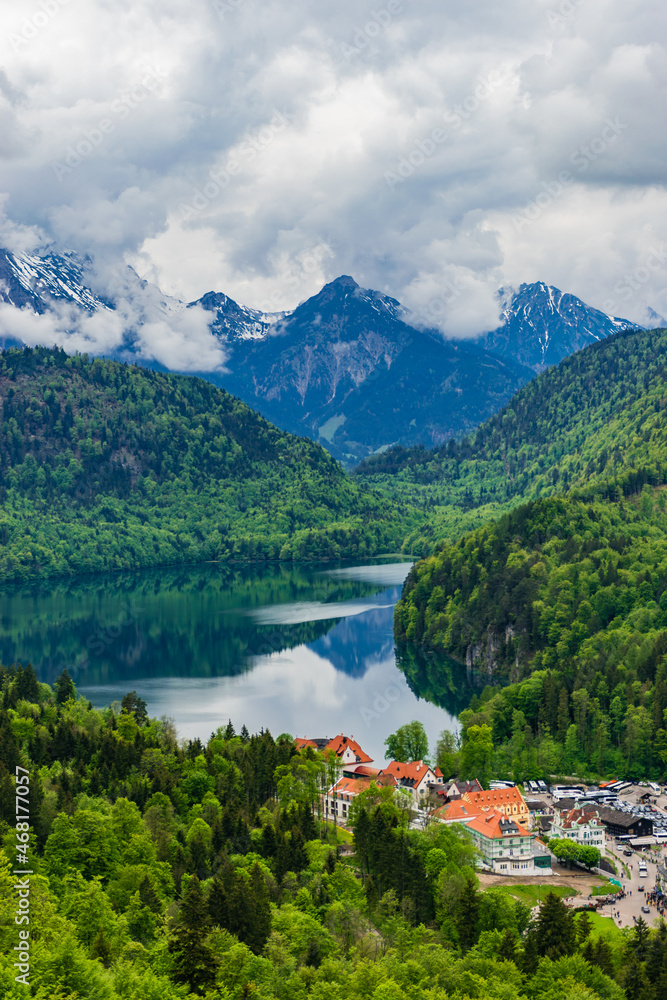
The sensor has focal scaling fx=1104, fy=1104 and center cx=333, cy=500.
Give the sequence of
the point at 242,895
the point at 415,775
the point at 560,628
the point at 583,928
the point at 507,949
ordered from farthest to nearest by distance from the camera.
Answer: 1. the point at 560,628
2. the point at 415,775
3. the point at 242,895
4. the point at 583,928
5. the point at 507,949

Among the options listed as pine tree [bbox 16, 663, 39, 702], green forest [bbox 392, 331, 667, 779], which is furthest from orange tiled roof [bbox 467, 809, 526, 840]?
pine tree [bbox 16, 663, 39, 702]

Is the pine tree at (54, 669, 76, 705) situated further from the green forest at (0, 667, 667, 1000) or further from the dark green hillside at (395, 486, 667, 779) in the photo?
the dark green hillside at (395, 486, 667, 779)

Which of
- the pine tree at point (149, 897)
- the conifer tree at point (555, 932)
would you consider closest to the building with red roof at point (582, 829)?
the conifer tree at point (555, 932)

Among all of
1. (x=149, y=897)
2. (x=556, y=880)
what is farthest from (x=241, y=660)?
(x=149, y=897)

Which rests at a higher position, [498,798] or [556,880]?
[498,798]

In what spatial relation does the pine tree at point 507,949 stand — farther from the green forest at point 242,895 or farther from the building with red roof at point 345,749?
the building with red roof at point 345,749

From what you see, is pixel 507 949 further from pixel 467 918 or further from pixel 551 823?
pixel 551 823
